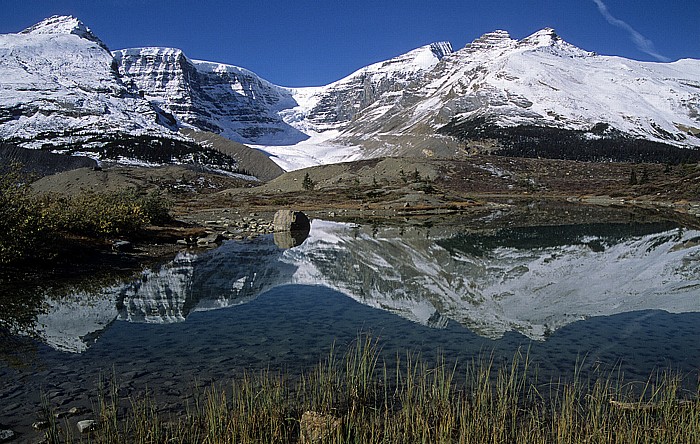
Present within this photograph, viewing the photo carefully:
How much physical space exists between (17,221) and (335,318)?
1225 cm

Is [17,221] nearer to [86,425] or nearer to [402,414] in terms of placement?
[86,425]

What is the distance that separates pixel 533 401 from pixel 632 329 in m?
6.63

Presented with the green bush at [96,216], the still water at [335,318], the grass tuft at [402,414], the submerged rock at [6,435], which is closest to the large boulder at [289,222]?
the green bush at [96,216]

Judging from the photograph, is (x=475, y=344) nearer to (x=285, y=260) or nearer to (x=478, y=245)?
(x=285, y=260)

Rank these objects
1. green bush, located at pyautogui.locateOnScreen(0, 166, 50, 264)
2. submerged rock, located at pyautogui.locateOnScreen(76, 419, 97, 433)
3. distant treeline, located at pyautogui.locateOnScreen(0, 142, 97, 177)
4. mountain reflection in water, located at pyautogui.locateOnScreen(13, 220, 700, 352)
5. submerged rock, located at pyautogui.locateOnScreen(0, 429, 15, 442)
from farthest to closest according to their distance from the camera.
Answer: distant treeline, located at pyautogui.locateOnScreen(0, 142, 97, 177) → green bush, located at pyautogui.locateOnScreen(0, 166, 50, 264) → mountain reflection in water, located at pyautogui.locateOnScreen(13, 220, 700, 352) → submerged rock, located at pyautogui.locateOnScreen(76, 419, 97, 433) → submerged rock, located at pyautogui.locateOnScreen(0, 429, 15, 442)

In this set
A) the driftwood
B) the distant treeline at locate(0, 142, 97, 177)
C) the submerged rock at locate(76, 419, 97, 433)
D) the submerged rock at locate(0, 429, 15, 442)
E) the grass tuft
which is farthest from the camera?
the distant treeline at locate(0, 142, 97, 177)

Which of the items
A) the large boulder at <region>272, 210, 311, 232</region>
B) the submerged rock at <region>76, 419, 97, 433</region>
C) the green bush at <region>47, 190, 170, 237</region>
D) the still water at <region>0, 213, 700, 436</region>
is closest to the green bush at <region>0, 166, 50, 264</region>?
the still water at <region>0, 213, 700, 436</region>

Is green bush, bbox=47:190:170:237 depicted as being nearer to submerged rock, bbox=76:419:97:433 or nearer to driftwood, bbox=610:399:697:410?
submerged rock, bbox=76:419:97:433

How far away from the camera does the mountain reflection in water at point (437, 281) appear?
14789 mm

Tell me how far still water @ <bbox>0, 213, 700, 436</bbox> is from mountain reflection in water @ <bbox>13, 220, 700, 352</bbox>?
0.27 feet

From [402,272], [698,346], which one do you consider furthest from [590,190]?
[698,346]

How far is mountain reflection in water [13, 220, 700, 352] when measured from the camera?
48.5 ft

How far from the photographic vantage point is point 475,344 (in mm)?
12125

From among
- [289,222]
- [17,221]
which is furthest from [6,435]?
[289,222]
